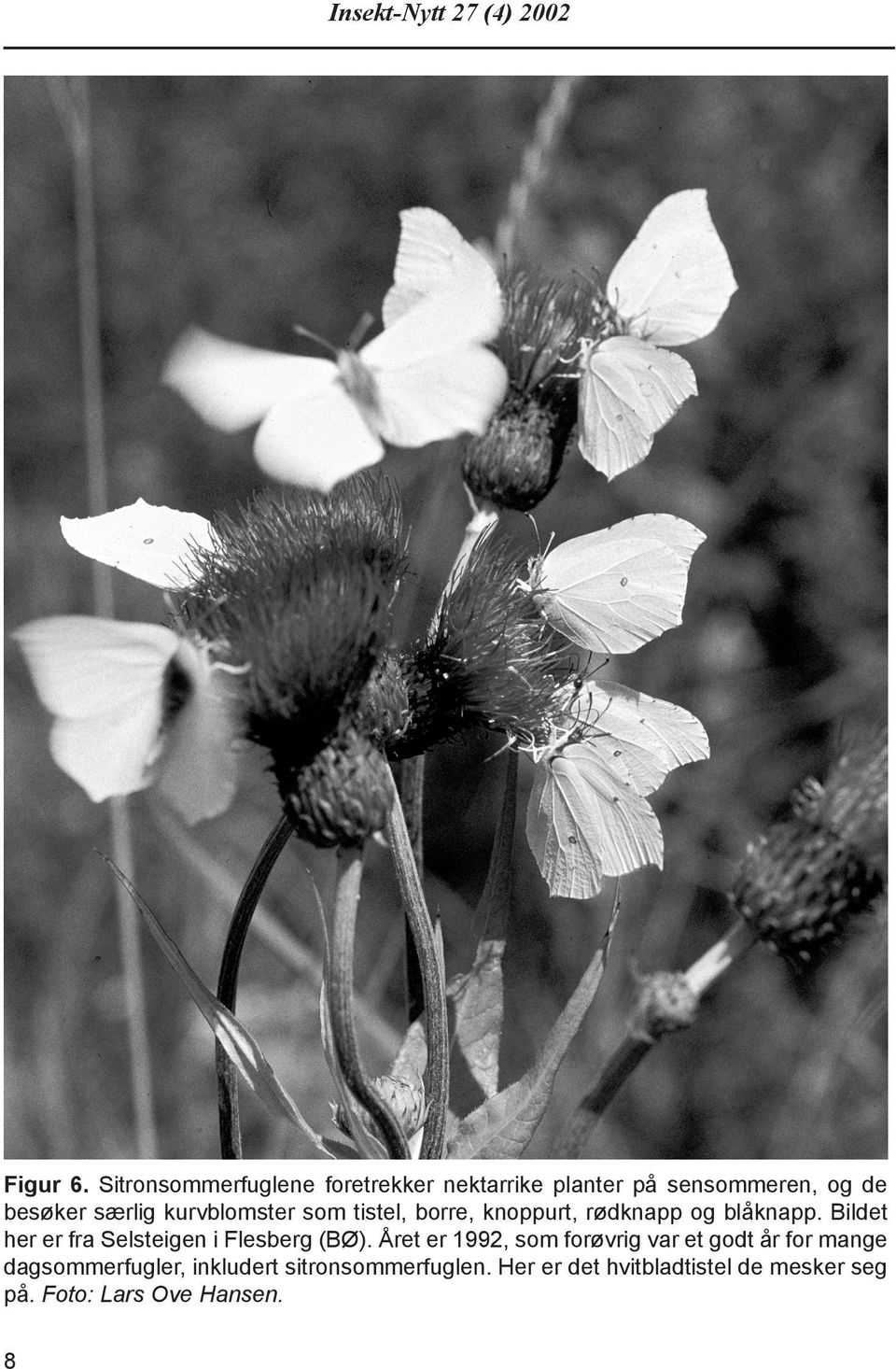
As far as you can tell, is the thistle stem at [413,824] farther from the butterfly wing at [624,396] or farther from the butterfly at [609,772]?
the butterfly wing at [624,396]

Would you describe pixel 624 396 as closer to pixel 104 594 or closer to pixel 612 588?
pixel 612 588

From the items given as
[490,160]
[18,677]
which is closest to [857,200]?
[490,160]

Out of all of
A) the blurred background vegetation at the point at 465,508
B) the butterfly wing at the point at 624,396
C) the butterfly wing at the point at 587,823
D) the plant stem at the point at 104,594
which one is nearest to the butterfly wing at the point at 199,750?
the butterfly wing at the point at 587,823

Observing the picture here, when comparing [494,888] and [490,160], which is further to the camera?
[490,160]
